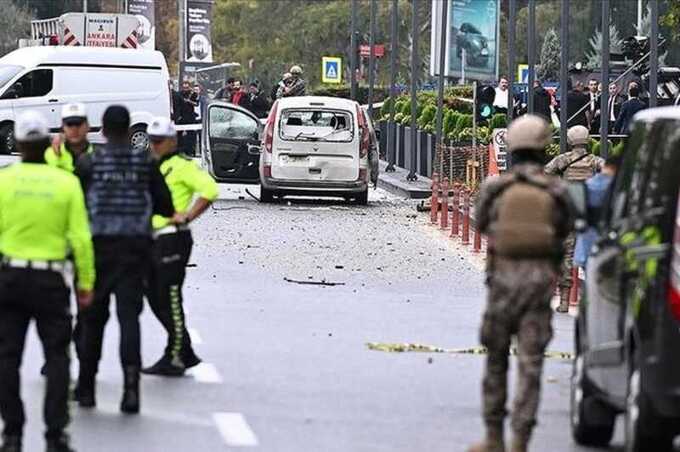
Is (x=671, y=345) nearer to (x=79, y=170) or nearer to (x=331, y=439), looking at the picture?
(x=331, y=439)

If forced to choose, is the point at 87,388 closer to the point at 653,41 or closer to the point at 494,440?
the point at 494,440

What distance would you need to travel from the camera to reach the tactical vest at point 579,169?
1870 centimetres

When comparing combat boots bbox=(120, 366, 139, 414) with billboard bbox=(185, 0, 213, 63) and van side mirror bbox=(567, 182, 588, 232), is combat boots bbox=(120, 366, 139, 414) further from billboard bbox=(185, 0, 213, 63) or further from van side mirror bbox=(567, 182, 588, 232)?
billboard bbox=(185, 0, 213, 63)

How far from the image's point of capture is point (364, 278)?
2167 centimetres

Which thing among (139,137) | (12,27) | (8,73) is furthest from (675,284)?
(12,27)

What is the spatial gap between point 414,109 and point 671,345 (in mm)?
34091

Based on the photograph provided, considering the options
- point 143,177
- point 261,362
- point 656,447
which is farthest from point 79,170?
point 656,447

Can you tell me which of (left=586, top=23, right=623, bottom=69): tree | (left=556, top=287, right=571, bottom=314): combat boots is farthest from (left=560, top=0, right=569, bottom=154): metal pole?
(left=586, top=23, right=623, bottom=69): tree

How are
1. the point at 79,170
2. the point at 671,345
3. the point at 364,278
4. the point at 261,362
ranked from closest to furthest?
the point at 671,345 < the point at 79,170 < the point at 261,362 < the point at 364,278

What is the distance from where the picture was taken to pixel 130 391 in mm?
11961

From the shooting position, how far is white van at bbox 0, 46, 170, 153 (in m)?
44.4

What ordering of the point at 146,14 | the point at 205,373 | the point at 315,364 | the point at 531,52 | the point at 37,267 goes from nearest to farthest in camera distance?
the point at 37,267
the point at 205,373
the point at 315,364
the point at 531,52
the point at 146,14

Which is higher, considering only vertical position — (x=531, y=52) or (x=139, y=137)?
(x=531, y=52)

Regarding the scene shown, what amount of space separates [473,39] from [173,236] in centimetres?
3418
